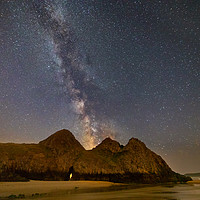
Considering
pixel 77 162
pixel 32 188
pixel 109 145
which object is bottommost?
pixel 32 188

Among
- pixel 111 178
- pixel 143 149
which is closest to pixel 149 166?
pixel 143 149

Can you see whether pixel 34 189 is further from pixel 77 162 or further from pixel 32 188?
pixel 77 162

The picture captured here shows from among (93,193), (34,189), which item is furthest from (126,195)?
(34,189)

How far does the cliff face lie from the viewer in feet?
108

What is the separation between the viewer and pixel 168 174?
4241 cm

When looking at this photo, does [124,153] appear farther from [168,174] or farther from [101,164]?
[168,174]

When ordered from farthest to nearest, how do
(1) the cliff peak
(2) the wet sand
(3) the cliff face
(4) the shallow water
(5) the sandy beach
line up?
1. (1) the cliff peak
2. (3) the cliff face
3. (5) the sandy beach
4. (2) the wet sand
5. (4) the shallow water

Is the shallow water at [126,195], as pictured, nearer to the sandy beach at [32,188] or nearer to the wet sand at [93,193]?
the wet sand at [93,193]

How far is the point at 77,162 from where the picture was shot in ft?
121

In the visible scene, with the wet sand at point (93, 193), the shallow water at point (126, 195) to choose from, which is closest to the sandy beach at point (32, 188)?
the wet sand at point (93, 193)

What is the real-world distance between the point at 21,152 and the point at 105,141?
20105mm

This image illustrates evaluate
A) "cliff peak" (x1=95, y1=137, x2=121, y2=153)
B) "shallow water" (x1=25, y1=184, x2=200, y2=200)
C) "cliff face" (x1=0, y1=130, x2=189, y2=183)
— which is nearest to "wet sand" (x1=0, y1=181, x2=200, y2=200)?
"shallow water" (x1=25, y1=184, x2=200, y2=200)

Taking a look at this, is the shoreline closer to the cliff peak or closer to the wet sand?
the wet sand

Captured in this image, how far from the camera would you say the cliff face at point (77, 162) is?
108 ft
